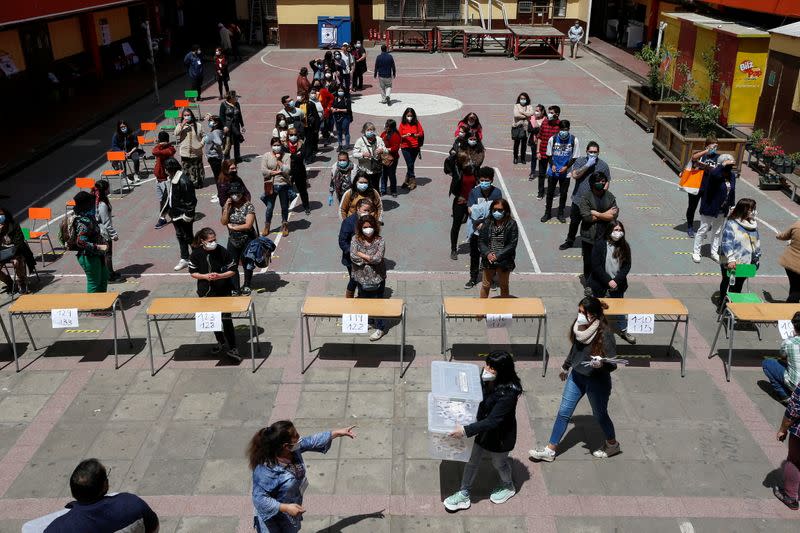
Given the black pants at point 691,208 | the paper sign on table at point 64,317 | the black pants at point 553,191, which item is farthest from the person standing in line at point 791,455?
the paper sign on table at point 64,317

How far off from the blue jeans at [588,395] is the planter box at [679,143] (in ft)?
37.6

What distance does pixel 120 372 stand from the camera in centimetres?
963

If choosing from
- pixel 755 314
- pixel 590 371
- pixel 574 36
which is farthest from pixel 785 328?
pixel 574 36

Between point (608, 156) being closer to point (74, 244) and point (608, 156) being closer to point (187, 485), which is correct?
point (74, 244)

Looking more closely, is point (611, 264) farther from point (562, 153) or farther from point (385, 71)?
point (385, 71)

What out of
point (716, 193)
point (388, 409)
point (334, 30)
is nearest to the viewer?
point (388, 409)

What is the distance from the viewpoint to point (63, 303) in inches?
376

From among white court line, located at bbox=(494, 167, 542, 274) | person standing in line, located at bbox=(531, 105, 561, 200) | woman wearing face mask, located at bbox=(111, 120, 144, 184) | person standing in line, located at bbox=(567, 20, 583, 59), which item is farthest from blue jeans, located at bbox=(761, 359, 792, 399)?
person standing in line, located at bbox=(567, 20, 583, 59)

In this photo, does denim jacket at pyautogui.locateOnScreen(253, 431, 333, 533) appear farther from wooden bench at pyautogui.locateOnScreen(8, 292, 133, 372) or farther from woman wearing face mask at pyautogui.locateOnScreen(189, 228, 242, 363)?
wooden bench at pyautogui.locateOnScreen(8, 292, 133, 372)

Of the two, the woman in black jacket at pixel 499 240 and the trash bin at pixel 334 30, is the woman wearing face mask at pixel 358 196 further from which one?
the trash bin at pixel 334 30

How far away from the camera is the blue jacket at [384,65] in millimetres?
23953

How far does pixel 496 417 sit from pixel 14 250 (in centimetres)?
905

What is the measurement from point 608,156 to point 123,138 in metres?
12.6

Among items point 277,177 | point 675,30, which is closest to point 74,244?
point 277,177
